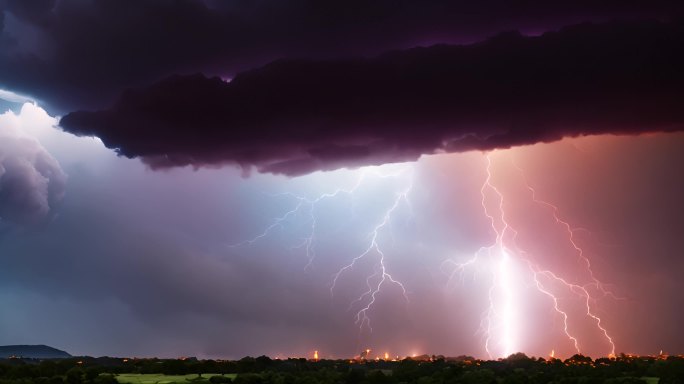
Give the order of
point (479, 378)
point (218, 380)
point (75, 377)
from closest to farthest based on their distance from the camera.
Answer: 1. point (218, 380)
2. point (75, 377)
3. point (479, 378)

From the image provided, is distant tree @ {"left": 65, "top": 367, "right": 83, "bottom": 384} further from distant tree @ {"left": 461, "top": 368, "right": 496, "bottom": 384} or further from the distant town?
distant tree @ {"left": 461, "top": 368, "right": 496, "bottom": 384}

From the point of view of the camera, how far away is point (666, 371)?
67.8 metres

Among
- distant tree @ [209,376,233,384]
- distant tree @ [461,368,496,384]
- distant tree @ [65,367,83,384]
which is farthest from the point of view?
distant tree @ [461,368,496,384]

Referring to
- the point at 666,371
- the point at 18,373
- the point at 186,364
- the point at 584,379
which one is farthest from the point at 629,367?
the point at 18,373

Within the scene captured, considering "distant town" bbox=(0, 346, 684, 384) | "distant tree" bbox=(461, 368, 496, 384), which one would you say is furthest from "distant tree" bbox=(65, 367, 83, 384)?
"distant tree" bbox=(461, 368, 496, 384)

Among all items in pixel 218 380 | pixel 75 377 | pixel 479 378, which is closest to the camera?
pixel 218 380

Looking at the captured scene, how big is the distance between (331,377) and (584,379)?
2083 centimetres

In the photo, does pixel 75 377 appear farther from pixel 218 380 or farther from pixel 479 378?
pixel 479 378

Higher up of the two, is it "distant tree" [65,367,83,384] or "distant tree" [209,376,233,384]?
"distant tree" [65,367,83,384]

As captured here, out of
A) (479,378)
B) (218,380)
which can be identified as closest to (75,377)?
(218,380)

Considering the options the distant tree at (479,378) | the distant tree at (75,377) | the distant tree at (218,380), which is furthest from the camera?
the distant tree at (479,378)

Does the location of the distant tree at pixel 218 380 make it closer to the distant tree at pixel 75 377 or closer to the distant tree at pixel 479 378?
the distant tree at pixel 75 377

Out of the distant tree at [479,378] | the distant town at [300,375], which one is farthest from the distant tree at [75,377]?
the distant tree at [479,378]

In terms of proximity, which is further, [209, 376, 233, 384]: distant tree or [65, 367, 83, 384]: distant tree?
[65, 367, 83, 384]: distant tree
